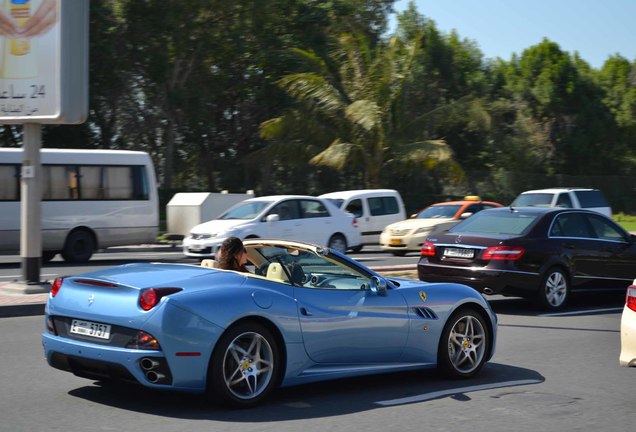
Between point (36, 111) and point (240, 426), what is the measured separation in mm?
8696

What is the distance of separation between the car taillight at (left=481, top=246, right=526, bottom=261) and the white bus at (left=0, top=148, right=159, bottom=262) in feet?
40.6

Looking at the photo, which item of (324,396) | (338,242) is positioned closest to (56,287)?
(324,396)

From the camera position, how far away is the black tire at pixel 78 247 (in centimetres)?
2255

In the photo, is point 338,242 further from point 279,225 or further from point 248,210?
point 248,210

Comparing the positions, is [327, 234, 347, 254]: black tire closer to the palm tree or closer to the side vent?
the palm tree

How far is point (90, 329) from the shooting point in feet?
22.6

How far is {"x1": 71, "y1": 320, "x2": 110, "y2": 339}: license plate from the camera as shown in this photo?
267 inches

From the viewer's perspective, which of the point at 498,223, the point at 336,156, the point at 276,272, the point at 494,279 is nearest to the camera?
the point at 276,272

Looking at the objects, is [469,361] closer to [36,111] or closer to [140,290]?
[140,290]

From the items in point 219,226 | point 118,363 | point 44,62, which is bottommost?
point 118,363

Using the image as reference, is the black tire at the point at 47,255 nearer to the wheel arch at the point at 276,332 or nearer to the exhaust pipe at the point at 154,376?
the wheel arch at the point at 276,332

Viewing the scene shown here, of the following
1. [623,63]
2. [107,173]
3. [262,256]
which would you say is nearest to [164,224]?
[107,173]

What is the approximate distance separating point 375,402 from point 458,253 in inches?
244

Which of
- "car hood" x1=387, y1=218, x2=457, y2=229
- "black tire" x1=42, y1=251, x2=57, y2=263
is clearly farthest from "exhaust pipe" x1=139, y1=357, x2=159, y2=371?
"car hood" x1=387, y1=218, x2=457, y2=229
